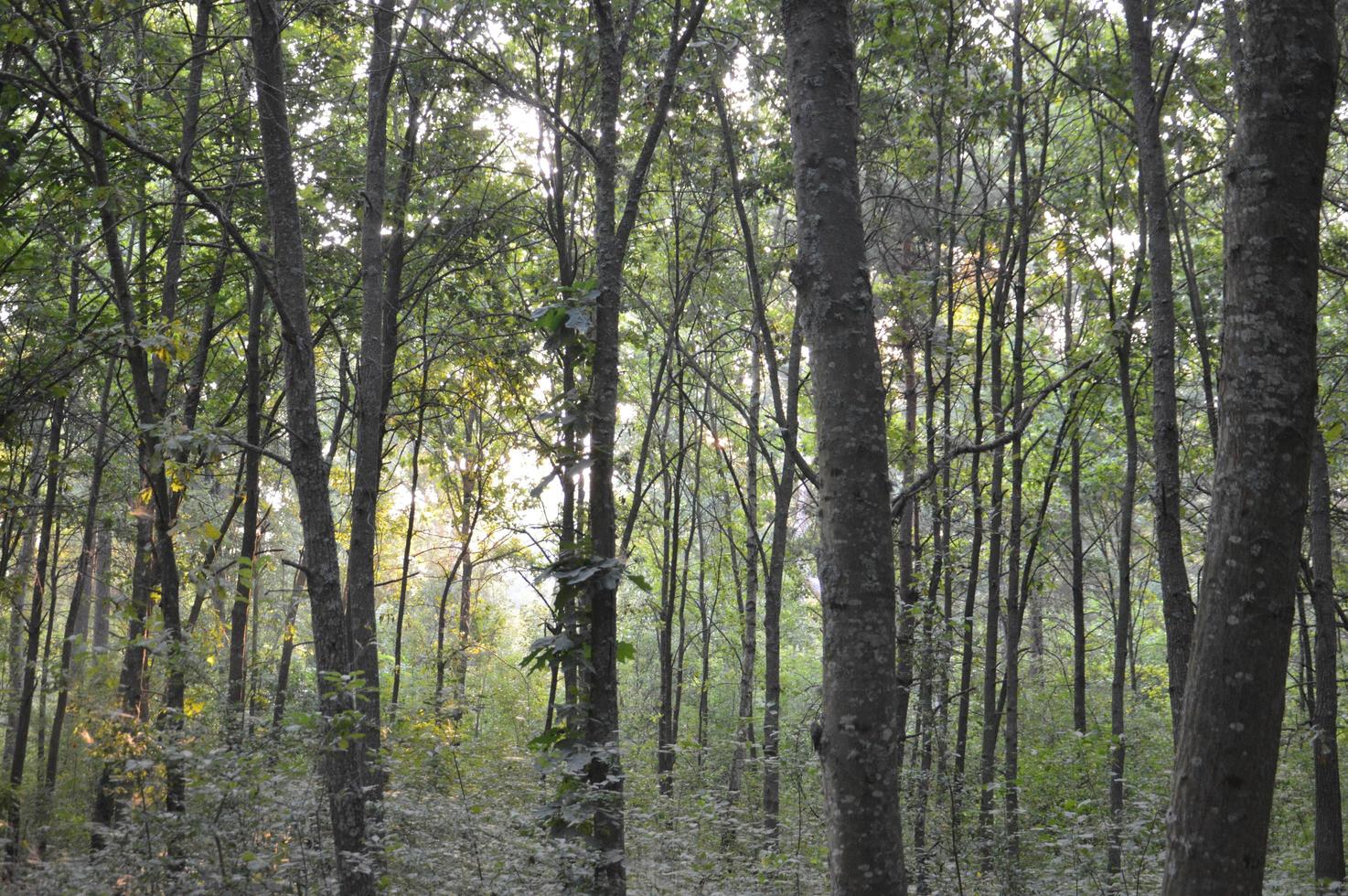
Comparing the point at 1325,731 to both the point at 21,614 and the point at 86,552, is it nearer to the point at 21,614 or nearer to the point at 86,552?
the point at 86,552

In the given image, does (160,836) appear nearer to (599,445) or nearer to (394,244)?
(599,445)

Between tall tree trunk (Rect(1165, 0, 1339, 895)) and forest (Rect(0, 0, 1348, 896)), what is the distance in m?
0.01

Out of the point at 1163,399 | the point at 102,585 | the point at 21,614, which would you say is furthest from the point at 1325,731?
the point at 102,585

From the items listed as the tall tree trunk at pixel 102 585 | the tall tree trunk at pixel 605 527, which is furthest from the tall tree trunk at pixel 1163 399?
the tall tree trunk at pixel 102 585

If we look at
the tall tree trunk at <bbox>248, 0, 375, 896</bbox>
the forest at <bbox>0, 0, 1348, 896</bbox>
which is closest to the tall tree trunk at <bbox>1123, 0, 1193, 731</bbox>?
the forest at <bbox>0, 0, 1348, 896</bbox>

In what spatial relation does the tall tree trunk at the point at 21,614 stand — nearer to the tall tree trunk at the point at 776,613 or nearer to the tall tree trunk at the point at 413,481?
the tall tree trunk at the point at 413,481

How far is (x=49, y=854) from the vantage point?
9820mm

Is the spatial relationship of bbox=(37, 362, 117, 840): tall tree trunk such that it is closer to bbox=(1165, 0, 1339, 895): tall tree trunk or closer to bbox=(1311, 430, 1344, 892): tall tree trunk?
bbox=(1165, 0, 1339, 895): tall tree trunk

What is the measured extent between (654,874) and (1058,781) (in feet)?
22.3

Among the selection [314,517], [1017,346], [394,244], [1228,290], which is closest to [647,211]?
[394,244]

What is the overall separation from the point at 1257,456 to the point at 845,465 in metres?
1.24

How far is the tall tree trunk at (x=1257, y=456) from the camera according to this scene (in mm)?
2641

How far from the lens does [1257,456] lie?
2727 millimetres

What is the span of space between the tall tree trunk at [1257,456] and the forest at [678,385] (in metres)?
0.01
